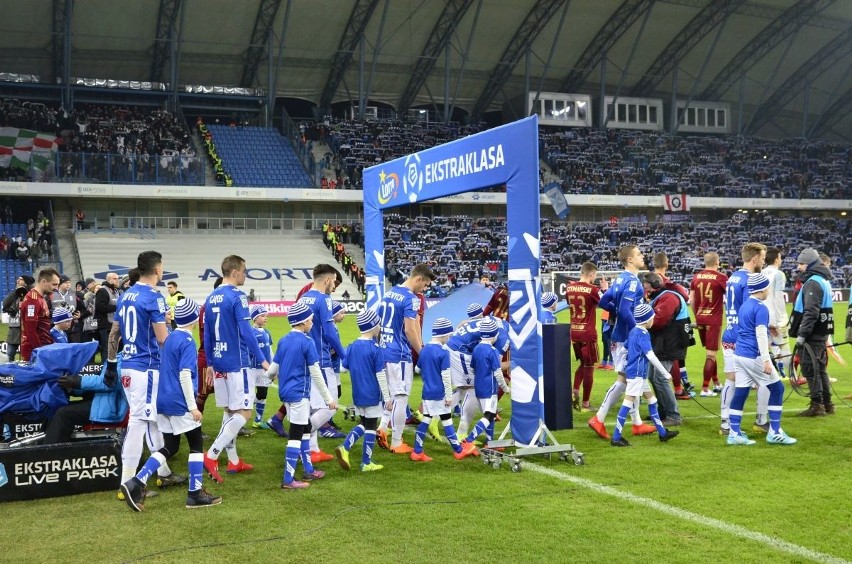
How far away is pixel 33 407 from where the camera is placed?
8.52 meters

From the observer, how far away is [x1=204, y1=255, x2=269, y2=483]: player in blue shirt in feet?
25.6

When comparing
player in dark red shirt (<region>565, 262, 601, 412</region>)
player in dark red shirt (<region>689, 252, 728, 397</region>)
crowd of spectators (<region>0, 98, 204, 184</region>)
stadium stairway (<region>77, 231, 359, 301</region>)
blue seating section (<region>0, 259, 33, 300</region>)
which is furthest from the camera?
crowd of spectators (<region>0, 98, 204, 184</region>)

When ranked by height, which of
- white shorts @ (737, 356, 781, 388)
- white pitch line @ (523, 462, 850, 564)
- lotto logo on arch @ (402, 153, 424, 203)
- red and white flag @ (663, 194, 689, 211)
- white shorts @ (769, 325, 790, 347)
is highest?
red and white flag @ (663, 194, 689, 211)

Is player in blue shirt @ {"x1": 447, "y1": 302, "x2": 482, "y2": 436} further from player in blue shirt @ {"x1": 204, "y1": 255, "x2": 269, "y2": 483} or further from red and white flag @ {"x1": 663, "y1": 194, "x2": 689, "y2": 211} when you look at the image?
red and white flag @ {"x1": 663, "y1": 194, "x2": 689, "y2": 211}

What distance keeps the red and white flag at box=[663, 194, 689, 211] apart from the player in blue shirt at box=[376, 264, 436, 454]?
41.9m

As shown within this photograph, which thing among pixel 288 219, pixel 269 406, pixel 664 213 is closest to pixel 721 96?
pixel 664 213

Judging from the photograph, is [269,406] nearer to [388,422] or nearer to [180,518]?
[388,422]

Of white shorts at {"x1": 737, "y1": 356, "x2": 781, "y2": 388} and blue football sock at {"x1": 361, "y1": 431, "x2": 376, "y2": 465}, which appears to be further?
white shorts at {"x1": 737, "y1": 356, "x2": 781, "y2": 388}

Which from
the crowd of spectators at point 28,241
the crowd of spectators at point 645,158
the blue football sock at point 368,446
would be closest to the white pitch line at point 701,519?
the blue football sock at point 368,446

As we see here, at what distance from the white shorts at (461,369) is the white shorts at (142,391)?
137 inches

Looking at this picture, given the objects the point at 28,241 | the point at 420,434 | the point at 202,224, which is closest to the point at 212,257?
the point at 202,224

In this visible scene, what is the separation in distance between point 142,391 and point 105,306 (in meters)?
8.06

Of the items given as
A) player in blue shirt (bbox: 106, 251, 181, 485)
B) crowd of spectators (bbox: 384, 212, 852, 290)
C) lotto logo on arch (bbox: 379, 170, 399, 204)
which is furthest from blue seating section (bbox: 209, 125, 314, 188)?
player in blue shirt (bbox: 106, 251, 181, 485)

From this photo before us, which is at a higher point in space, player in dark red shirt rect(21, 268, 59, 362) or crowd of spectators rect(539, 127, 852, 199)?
crowd of spectators rect(539, 127, 852, 199)
